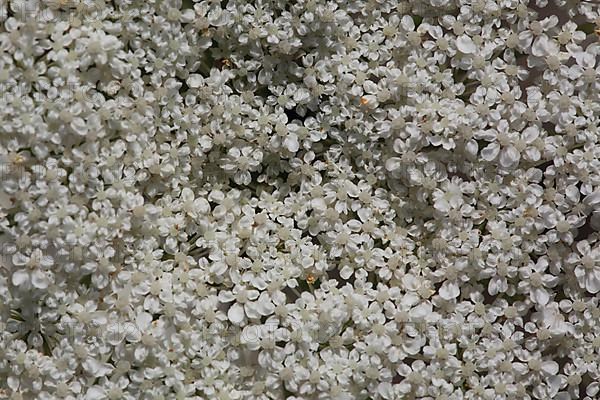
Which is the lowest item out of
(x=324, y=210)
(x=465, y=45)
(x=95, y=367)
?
(x=95, y=367)

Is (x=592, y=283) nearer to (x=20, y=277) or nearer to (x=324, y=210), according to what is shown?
(x=324, y=210)

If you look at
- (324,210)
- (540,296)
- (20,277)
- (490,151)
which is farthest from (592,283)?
(20,277)

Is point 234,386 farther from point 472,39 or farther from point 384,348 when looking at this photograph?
point 472,39

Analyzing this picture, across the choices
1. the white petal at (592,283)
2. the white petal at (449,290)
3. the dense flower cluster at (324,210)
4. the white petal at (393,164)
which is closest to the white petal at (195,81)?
the dense flower cluster at (324,210)

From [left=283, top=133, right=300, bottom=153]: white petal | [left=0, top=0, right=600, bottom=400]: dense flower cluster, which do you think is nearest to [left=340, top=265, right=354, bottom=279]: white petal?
[left=0, top=0, right=600, bottom=400]: dense flower cluster

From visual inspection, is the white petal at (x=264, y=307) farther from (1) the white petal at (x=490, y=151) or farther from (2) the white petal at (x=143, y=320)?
(1) the white petal at (x=490, y=151)

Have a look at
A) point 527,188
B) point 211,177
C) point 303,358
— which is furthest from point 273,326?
point 527,188

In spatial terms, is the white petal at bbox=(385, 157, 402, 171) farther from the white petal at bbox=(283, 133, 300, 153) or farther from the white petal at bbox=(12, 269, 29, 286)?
the white petal at bbox=(12, 269, 29, 286)
